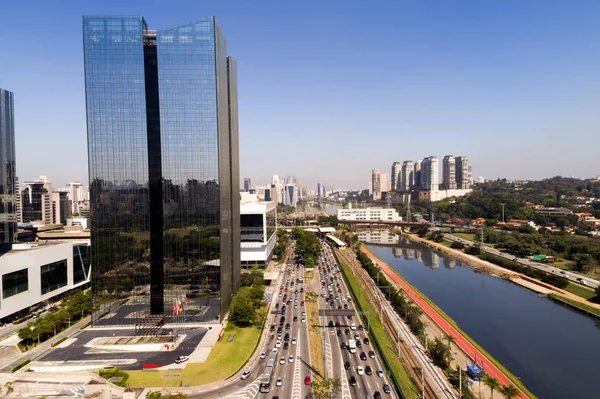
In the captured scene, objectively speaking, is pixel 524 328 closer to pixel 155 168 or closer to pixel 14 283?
pixel 155 168

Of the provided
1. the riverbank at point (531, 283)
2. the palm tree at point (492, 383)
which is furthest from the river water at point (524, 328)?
the palm tree at point (492, 383)

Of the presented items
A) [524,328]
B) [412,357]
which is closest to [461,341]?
[412,357]

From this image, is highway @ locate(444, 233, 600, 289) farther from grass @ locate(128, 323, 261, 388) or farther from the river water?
grass @ locate(128, 323, 261, 388)

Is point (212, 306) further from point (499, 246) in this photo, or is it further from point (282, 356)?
point (499, 246)

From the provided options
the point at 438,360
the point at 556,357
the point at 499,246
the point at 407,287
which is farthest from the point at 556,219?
the point at 438,360

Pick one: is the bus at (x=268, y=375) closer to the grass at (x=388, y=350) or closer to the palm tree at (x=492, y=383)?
the grass at (x=388, y=350)

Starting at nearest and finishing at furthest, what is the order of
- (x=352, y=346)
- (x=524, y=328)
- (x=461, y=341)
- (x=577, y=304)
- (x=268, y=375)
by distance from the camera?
(x=268, y=375), (x=352, y=346), (x=461, y=341), (x=524, y=328), (x=577, y=304)

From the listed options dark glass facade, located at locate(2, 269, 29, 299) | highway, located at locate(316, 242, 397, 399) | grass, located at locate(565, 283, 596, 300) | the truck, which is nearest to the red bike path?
highway, located at locate(316, 242, 397, 399)

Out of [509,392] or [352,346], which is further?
[352,346]
